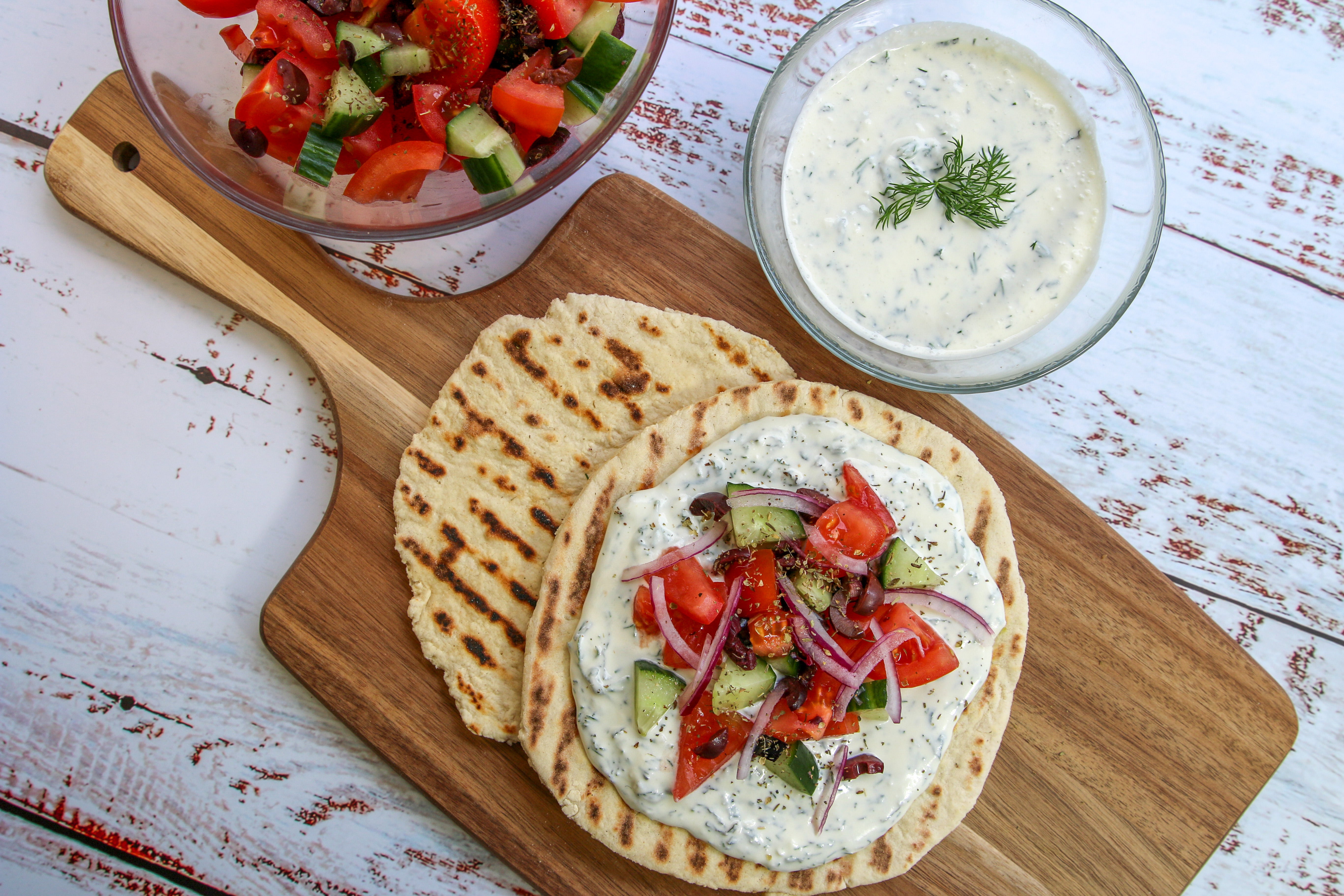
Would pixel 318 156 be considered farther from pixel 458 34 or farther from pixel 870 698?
pixel 870 698

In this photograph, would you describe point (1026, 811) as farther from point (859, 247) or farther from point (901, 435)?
point (859, 247)

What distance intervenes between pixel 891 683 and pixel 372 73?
2.78 m

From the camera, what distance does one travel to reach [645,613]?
307cm

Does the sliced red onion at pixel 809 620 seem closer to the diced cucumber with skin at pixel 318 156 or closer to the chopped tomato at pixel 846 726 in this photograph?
the chopped tomato at pixel 846 726

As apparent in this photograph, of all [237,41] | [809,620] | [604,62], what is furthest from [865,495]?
[237,41]

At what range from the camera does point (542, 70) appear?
287 centimetres

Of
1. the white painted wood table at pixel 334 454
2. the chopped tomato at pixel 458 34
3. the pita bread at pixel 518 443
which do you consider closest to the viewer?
the chopped tomato at pixel 458 34

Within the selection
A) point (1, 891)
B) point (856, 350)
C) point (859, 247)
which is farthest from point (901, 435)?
point (1, 891)

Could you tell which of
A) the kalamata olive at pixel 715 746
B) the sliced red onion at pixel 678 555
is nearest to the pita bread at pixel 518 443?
the sliced red onion at pixel 678 555

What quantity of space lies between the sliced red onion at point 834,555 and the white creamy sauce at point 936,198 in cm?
84

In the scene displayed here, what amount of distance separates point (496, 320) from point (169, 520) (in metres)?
1.71

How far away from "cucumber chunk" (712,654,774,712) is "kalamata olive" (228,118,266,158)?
96.3 inches

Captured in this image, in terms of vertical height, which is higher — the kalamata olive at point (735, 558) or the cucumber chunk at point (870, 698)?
the kalamata olive at point (735, 558)

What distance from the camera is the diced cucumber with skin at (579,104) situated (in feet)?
9.75
